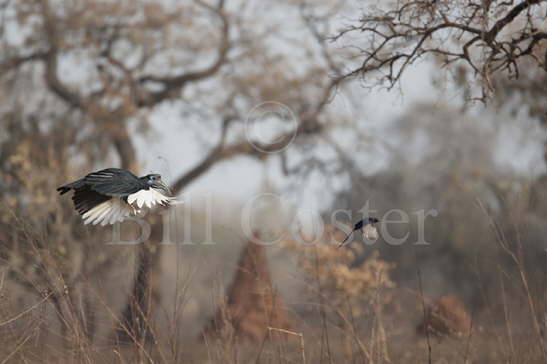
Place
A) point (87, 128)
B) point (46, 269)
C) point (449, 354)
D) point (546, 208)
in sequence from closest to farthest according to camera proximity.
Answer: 1. point (46, 269)
2. point (449, 354)
3. point (87, 128)
4. point (546, 208)

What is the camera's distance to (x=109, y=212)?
3.20 m

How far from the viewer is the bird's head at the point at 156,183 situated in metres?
3.06

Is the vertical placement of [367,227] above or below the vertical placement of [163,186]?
below

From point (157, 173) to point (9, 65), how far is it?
10528 mm

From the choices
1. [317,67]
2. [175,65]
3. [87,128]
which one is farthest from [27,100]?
[317,67]

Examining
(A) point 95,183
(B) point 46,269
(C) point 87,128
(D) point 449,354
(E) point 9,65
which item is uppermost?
(E) point 9,65

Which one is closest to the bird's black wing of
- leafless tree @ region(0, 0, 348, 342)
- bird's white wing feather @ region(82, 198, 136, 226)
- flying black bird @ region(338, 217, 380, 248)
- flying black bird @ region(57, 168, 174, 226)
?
flying black bird @ region(57, 168, 174, 226)

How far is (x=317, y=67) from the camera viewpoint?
13.1 m

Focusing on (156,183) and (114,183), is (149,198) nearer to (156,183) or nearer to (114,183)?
(156,183)

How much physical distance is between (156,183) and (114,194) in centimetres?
21

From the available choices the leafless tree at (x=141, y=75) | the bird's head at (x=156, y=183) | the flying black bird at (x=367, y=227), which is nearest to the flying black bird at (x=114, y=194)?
the bird's head at (x=156, y=183)

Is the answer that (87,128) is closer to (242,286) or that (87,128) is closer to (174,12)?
(174,12)

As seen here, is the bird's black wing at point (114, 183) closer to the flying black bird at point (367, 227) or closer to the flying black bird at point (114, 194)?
the flying black bird at point (114, 194)

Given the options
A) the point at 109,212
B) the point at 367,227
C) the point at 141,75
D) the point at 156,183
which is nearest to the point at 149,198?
the point at 156,183
